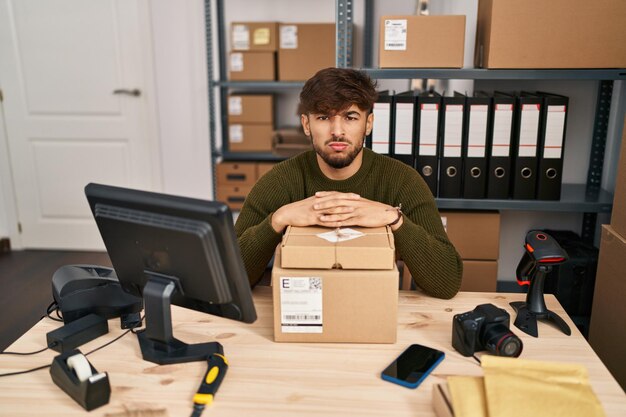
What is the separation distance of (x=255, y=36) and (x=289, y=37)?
0.19m

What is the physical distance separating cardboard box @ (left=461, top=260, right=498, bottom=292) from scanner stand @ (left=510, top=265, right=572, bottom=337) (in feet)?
2.87

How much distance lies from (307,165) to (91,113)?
7.86 ft

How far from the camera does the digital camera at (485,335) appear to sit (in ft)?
3.73

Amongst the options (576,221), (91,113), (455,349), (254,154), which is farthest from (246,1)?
(455,349)

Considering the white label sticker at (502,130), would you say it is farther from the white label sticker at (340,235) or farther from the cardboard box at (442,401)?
the cardboard box at (442,401)

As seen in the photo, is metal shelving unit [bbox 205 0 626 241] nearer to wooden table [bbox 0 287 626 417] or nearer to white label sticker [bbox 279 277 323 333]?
wooden table [bbox 0 287 626 417]

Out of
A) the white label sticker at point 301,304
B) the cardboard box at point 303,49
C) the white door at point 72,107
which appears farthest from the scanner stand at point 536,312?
the white door at point 72,107

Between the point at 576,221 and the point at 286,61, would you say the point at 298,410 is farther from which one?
the point at 286,61

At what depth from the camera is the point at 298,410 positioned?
99 cm

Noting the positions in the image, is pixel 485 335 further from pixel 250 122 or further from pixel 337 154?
pixel 250 122

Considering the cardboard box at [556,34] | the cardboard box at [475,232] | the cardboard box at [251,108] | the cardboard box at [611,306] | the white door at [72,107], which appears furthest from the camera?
the white door at [72,107]

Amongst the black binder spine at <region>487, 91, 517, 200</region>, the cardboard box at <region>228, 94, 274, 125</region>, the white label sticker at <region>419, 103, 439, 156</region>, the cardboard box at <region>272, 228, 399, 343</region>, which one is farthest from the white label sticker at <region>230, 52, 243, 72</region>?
the cardboard box at <region>272, 228, 399, 343</region>

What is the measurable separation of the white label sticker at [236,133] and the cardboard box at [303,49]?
0.39m

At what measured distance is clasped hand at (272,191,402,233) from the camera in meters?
1.34
